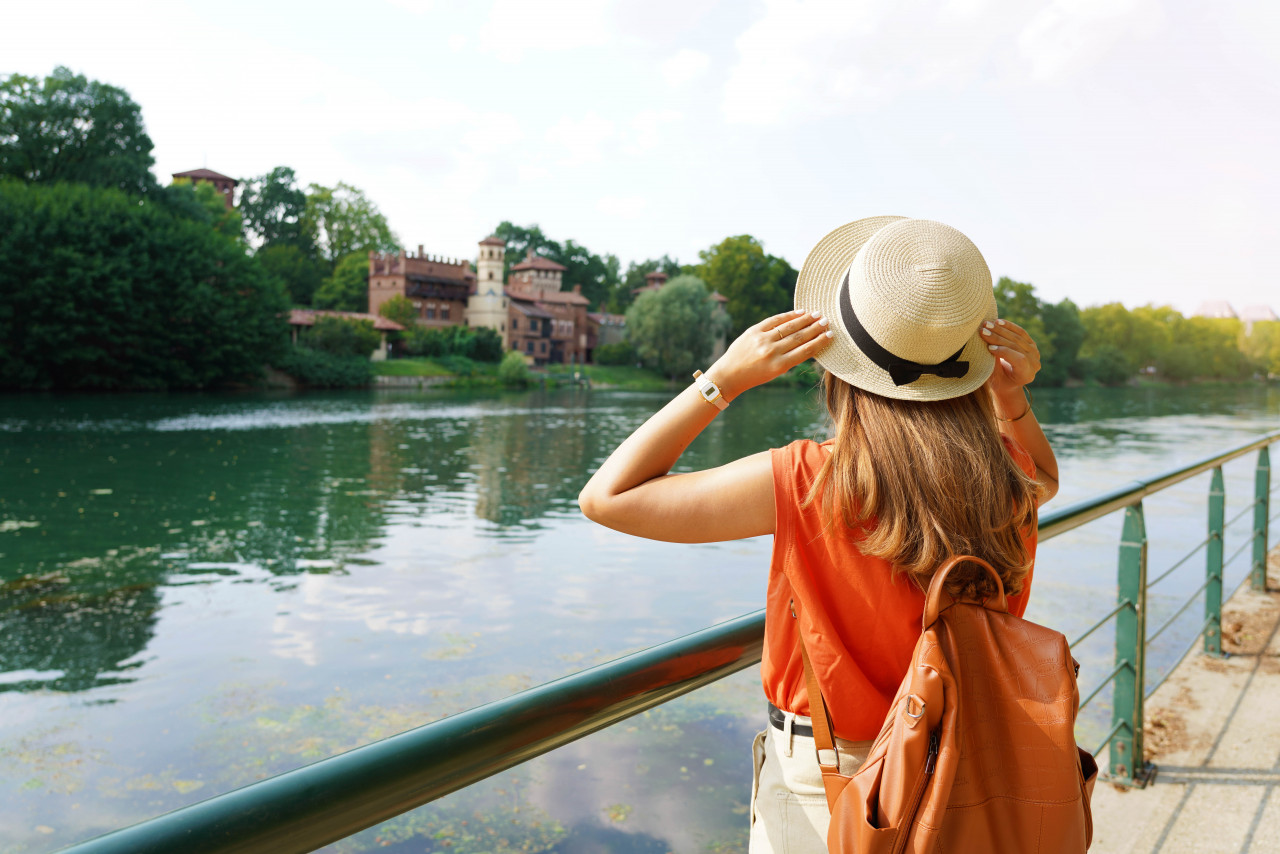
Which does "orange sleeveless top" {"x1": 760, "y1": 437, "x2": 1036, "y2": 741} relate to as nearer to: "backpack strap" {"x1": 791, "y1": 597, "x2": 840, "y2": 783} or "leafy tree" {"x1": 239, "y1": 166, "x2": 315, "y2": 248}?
"backpack strap" {"x1": 791, "y1": 597, "x2": 840, "y2": 783}

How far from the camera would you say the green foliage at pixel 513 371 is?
59812 mm

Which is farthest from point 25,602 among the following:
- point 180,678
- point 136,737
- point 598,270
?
point 598,270

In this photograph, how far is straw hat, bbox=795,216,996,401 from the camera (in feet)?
4.02

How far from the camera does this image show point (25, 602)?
11133 mm

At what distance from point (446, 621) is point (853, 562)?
993cm

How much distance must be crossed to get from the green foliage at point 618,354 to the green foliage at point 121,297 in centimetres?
2678

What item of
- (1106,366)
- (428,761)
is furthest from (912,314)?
(1106,366)

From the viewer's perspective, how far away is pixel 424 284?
72438 millimetres

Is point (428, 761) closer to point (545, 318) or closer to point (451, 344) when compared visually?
point (451, 344)

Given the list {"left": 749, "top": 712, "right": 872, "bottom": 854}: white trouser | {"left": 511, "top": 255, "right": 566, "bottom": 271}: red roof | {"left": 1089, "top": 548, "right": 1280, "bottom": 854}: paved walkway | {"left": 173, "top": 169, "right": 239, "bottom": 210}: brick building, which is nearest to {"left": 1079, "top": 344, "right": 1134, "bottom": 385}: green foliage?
{"left": 511, "top": 255, "right": 566, "bottom": 271}: red roof

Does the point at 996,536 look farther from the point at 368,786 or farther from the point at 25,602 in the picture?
the point at 25,602

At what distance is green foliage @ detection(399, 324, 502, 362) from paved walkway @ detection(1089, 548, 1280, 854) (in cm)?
6007

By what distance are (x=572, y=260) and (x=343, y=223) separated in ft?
86.3

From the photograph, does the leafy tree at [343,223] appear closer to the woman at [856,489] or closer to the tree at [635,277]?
the tree at [635,277]
